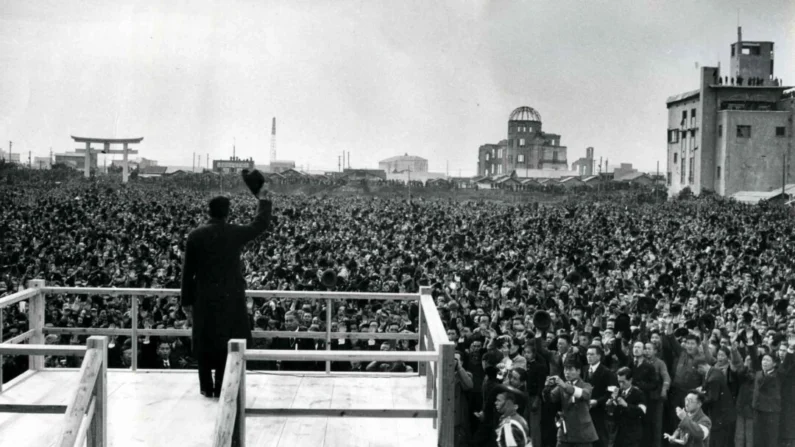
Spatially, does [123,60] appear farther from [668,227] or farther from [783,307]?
[783,307]

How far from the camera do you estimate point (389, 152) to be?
4266cm

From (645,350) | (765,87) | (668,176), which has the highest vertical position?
(765,87)

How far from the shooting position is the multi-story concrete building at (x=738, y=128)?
43.9 metres

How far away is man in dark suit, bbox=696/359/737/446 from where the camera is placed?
7.64 metres

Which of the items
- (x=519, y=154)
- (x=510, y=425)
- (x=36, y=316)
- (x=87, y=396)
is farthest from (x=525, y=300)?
(x=519, y=154)

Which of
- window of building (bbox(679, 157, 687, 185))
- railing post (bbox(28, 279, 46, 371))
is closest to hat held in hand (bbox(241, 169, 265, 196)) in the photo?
railing post (bbox(28, 279, 46, 371))

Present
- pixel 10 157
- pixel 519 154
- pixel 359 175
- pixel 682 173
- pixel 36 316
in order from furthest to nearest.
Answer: pixel 519 154, pixel 359 175, pixel 682 173, pixel 10 157, pixel 36 316

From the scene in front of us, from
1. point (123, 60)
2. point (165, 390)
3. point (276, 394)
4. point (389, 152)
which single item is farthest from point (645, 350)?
point (389, 152)

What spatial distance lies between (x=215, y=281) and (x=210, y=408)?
87cm

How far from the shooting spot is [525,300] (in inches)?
480

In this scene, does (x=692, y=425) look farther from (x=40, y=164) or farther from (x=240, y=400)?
(x=40, y=164)

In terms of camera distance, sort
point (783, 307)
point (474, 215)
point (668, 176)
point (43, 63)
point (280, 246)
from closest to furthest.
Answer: point (783, 307)
point (280, 246)
point (43, 63)
point (474, 215)
point (668, 176)

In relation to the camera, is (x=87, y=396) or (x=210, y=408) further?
(x=210, y=408)

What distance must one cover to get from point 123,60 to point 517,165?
41378 millimetres
